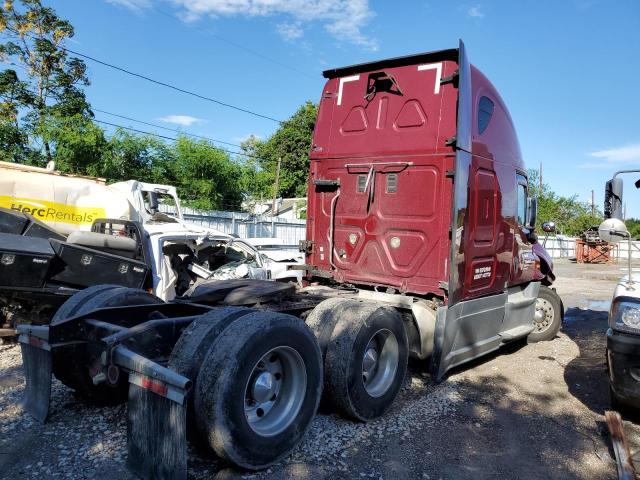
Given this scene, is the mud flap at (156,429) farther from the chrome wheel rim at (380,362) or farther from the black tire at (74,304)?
the chrome wheel rim at (380,362)

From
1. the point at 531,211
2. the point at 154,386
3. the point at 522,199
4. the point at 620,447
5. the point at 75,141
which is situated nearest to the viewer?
the point at 154,386

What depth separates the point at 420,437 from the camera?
3961 millimetres

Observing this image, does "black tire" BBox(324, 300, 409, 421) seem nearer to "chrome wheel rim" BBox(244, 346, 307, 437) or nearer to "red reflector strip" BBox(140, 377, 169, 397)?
"chrome wheel rim" BBox(244, 346, 307, 437)

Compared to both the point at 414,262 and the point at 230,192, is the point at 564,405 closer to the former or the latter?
the point at 414,262

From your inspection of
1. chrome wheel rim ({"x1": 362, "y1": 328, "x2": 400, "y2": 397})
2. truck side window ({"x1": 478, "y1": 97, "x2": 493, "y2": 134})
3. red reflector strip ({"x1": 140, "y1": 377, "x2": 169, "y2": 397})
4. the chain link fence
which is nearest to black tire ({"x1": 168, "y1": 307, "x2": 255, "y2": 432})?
red reflector strip ({"x1": 140, "y1": 377, "x2": 169, "y2": 397})

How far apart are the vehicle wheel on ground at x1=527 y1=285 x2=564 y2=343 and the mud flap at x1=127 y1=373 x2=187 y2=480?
6303mm

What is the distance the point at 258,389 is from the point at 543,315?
5.85 metres

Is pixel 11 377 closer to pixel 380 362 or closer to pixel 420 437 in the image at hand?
pixel 380 362

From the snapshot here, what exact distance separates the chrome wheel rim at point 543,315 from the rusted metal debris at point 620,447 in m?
3.34

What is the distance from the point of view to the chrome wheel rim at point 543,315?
7594 mm

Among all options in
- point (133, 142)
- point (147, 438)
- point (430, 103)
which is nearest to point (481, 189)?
point (430, 103)

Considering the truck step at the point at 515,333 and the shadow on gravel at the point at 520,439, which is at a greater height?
the truck step at the point at 515,333

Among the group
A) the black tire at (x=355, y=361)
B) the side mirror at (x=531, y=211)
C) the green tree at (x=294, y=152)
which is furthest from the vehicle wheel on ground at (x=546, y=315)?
the green tree at (x=294, y=152)

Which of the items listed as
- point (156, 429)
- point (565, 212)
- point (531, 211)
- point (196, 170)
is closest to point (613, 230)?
point (531, 211)
